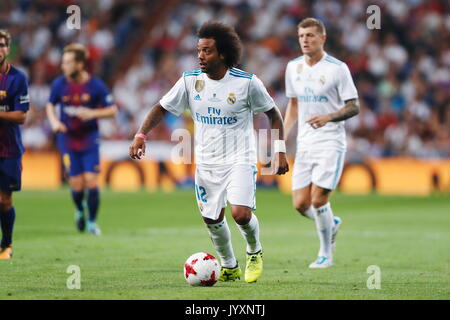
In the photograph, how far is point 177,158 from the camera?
76.4 ft

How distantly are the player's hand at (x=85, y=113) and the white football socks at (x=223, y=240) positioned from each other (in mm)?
5407

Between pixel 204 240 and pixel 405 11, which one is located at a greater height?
pixel 405 11

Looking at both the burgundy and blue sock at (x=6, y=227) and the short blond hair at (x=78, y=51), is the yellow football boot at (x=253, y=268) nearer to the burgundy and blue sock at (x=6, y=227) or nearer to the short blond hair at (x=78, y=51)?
the burgundy and blue sock at (x=6, y=227)

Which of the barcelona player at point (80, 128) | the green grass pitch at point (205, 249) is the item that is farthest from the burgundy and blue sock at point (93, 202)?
the green grass pitch at point (205, 249)

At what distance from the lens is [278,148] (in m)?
8.45

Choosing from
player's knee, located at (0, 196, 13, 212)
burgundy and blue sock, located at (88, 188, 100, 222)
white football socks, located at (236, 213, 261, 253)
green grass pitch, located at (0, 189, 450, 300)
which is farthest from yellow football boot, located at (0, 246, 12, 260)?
burgundy and blue sock, located at (88, 188, 100, 222)

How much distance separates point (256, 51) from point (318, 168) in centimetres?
1693

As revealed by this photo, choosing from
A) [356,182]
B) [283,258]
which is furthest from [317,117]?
[356,182]

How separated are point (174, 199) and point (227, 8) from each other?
9.64 metres

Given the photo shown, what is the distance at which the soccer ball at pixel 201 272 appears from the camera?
812 centimetres

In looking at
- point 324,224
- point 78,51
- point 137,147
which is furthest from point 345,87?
point 78,51

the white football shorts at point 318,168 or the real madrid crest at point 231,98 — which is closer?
the real madrid crest at point 231,98

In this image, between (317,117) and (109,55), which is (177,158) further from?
(317,117)

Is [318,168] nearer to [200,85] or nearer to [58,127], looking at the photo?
[200,85]
